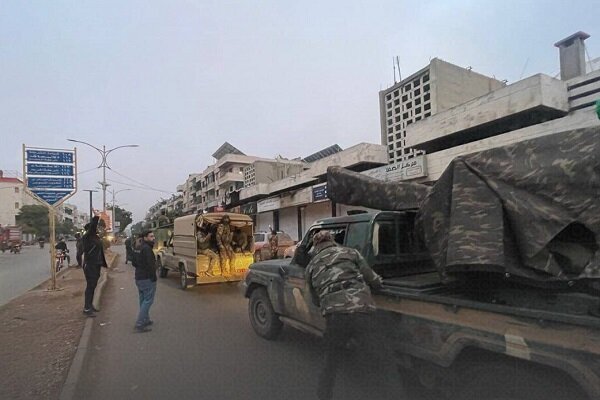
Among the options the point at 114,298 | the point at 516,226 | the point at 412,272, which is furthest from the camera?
the point at 114,298

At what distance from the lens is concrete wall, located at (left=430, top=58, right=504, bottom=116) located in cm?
1834

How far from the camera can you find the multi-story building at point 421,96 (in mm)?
18484

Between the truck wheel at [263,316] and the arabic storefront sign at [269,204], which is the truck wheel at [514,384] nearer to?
the truck wheel at [263,316]

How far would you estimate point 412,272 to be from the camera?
450cm

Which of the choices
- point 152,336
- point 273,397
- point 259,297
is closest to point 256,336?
point 259,297

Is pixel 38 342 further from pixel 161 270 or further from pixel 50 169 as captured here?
pixel 161 270

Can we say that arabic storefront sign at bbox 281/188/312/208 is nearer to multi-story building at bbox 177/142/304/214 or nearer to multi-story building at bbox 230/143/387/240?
multi-story building at bbox 230/143/387/240

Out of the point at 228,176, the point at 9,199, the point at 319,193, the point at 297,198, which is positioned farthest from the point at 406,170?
the point at 9,199

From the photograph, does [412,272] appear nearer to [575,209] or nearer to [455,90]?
[575,209]

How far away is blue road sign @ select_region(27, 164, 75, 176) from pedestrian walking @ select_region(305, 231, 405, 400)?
9.82 m

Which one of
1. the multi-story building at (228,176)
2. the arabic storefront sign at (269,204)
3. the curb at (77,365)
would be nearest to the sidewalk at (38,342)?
the curb at (77,365)

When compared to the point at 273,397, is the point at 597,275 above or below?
above

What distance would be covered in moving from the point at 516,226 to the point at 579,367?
936mm

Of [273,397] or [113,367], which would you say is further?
[113,367]
